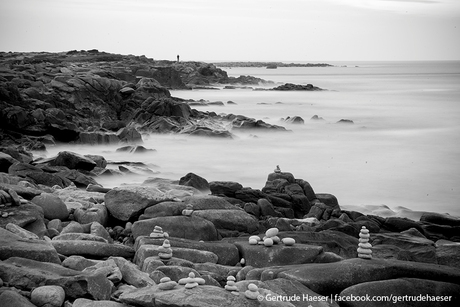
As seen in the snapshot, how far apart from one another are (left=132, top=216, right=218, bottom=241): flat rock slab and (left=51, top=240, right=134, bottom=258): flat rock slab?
1065 millimetres

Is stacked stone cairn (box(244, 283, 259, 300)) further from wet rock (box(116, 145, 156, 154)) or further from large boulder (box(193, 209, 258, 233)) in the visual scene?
wet rock (box(116, 145, 156, 154))

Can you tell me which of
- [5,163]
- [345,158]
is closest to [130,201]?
[5,163]

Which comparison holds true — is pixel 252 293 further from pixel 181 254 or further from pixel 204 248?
pixel 204 248

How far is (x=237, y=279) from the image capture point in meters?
6.11

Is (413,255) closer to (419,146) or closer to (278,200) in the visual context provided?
(278,200)

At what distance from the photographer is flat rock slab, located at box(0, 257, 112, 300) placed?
4996 mm

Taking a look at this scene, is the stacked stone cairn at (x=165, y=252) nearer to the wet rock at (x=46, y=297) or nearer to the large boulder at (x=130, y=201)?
the wet rock at (x=46, y=297)

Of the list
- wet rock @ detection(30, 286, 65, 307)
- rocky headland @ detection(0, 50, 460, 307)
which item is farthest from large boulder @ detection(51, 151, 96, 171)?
wet rock @ detection(30, 286, 65, 307)

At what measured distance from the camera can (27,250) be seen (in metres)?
5.77

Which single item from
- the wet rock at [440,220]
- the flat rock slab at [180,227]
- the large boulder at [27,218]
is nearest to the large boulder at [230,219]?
the flat rock slab at [180,227]

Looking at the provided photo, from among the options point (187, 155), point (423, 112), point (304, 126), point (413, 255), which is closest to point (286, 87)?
point (423, 112)

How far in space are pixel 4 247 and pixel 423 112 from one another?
38.3m

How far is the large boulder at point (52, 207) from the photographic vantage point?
841 cm

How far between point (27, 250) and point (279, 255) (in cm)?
293
